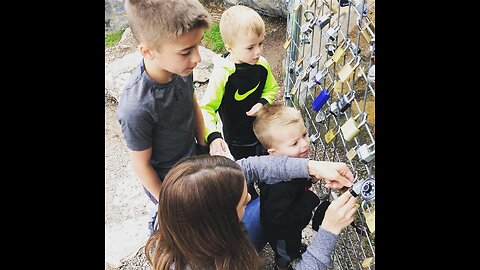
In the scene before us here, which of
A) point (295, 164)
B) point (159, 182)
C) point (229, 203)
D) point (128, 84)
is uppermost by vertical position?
point (128, 84)

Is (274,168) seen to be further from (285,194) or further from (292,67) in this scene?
(292,67)

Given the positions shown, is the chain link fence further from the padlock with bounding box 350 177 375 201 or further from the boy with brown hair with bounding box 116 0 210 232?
the boy with brown hair with bounding box 116 0 210 232

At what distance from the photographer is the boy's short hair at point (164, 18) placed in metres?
1.61

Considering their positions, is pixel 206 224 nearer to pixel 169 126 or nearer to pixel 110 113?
pixel 169 126

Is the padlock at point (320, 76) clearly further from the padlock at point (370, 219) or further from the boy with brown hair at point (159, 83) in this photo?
the padlock at point (370, 219)

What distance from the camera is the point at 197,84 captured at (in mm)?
4043

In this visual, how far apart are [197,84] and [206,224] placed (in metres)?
2.79

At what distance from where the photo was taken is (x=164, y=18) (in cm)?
161

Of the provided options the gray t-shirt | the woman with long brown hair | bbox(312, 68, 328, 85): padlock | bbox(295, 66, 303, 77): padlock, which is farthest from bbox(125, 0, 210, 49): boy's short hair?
bbox(295, 66, 303, 77): padlock

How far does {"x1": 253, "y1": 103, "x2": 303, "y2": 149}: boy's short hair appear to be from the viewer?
194cm

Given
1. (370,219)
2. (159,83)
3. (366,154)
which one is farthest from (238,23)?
(370,219)

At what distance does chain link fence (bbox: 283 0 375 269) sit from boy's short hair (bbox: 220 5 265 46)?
0.81ft
